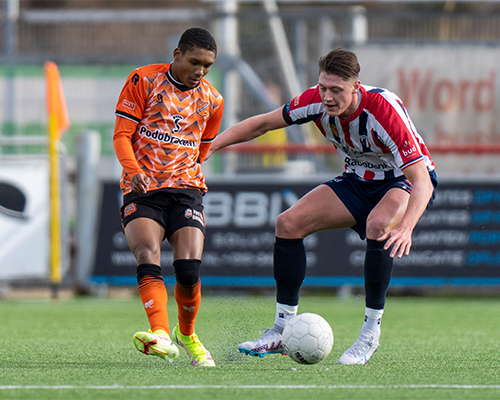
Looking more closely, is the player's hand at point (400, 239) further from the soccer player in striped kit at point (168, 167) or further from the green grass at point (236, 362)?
the soccer player in striped kit at point (168, 167)

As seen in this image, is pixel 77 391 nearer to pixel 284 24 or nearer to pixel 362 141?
pixel 362 141

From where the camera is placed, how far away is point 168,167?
4980mm

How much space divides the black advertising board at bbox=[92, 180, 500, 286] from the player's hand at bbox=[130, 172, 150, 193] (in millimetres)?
5193

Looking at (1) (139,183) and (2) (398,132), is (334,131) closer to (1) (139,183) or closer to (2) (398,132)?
(2) (398,132)

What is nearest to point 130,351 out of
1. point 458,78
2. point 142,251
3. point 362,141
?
point 142,251

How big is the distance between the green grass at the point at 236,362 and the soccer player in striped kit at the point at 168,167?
1.42 ft

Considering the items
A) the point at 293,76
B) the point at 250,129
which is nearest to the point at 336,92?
the point at 250,129

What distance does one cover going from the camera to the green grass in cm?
388

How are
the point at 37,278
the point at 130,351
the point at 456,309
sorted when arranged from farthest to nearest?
the point at 37,278, the point at 456,309, the point at 130,351

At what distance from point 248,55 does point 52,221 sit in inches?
141

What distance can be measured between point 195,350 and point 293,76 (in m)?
6.96

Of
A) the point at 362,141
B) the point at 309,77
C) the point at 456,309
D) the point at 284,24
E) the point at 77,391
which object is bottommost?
the point at 456,309

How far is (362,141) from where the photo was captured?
5.04 metres

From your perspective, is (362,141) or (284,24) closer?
(362,141)
